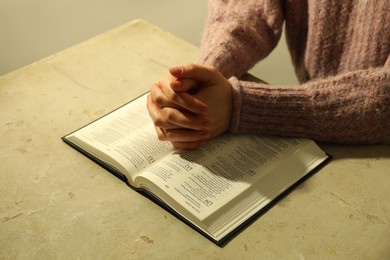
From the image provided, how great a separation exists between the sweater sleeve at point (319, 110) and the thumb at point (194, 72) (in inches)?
2.1

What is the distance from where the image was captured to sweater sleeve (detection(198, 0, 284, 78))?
3.07ft

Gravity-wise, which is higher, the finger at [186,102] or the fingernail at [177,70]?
the fingernail at [177,70]

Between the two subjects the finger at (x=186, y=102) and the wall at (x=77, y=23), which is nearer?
the finger at (x=186, y=102)

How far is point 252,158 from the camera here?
0.79m

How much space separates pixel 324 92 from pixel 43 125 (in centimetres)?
51

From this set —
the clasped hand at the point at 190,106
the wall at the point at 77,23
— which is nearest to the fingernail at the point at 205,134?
the clasped hand at the point at 190,106

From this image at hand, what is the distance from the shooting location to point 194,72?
0.78 metres

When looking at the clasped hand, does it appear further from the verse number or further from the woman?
the verse number

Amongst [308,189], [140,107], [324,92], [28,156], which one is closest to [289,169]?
[308,189]

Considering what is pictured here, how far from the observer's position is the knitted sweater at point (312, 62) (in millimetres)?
811

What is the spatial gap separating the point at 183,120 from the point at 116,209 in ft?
0.57

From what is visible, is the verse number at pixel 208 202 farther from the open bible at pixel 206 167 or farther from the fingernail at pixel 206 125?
the fingernail at pixel 206 125

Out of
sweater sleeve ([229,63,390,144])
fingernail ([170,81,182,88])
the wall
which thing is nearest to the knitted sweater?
sweater sleeve ([229,63,390,144])

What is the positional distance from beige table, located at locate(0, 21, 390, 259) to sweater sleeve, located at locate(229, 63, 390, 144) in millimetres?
41
